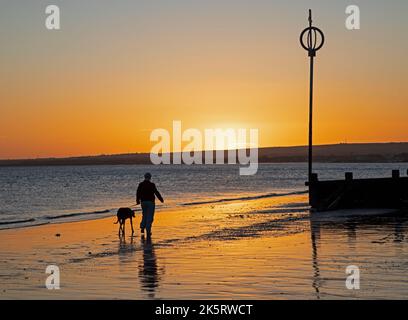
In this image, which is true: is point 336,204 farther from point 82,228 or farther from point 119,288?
point 119,288

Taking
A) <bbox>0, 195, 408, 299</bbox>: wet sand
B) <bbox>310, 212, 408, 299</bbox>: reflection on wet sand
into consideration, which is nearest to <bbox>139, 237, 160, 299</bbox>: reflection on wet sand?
<bbox>0, 195, 408, 299</bbox>: wet sand

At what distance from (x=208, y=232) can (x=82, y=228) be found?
590 centimetres

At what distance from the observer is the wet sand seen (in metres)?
12.5

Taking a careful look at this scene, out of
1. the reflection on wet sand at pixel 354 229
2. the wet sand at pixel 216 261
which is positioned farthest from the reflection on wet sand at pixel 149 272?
the reflection on wet sand at pixel 354 229

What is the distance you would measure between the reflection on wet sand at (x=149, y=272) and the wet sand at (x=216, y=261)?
0.06 ft

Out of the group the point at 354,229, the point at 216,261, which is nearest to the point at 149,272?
the point at 216,261

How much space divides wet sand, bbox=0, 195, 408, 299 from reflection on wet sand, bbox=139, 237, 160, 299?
0.06 ft

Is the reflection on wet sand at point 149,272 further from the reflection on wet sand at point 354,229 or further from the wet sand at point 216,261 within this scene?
the reflection on wet sand at point 354,229

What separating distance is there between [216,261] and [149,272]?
184 cm

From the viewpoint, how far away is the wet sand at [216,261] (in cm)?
1252

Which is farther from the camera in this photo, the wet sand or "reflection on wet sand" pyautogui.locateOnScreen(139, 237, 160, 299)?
"reflection on wet sand" pyautogui.locateOnScreen(139, 237, 160, 299)

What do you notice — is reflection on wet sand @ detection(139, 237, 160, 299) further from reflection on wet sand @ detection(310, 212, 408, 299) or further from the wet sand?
reflection on wet sand @ detection(310, 212, 408, 299)
